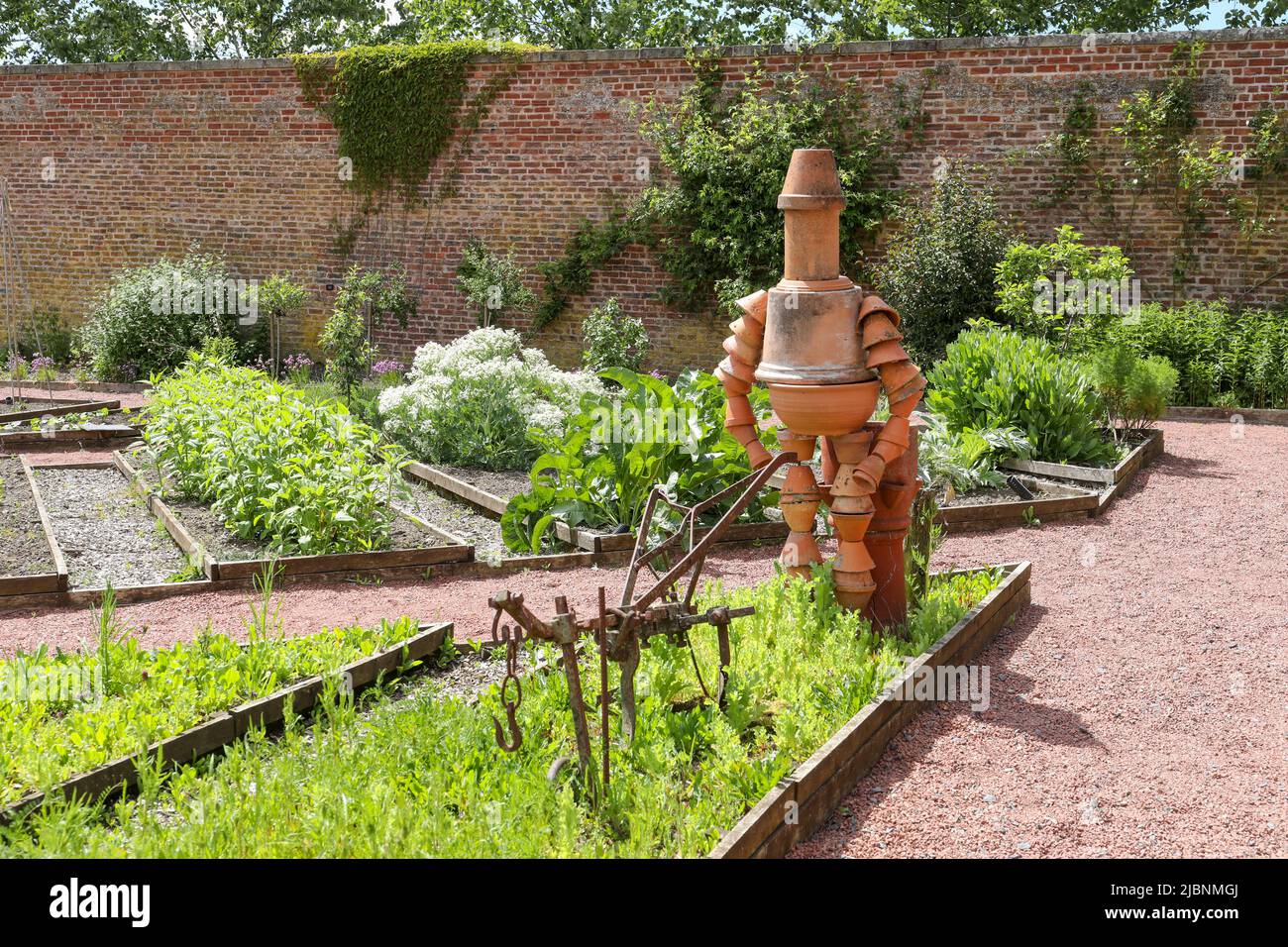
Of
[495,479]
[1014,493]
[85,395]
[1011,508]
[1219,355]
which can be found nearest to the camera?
[1011,508]

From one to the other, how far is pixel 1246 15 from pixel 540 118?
1479 centimetres

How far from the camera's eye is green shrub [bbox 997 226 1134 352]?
406 inches

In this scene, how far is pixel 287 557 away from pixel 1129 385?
6.62 m

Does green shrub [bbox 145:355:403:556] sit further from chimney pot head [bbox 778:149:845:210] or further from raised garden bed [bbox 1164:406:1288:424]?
raised garden bed [bbox 1164:406:1288:424]

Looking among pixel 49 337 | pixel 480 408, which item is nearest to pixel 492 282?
pixel 480 408

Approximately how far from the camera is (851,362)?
492 centimetres

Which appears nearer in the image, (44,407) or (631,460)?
(631,460)

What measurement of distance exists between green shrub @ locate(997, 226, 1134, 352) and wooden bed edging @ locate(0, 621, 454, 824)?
7137 millimetres

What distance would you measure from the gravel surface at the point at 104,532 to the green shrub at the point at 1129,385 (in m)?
6.85

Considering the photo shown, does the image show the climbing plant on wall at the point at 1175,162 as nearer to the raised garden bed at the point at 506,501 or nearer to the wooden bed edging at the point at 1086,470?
the wooden bed edging at the point at 1086,470

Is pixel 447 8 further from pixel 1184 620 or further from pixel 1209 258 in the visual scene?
pixel 1184 620

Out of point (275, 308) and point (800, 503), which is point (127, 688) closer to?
point (800, 503)

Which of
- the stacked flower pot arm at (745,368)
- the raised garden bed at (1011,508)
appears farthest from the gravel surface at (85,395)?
the stacked flower pot arm at (745,368)

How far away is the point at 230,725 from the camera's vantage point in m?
4.13
